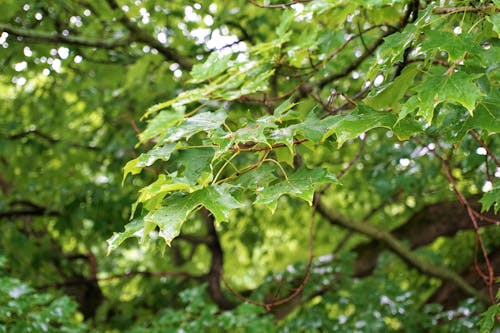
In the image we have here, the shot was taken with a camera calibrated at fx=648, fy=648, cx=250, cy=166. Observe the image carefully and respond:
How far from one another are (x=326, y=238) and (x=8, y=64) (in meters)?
3.29

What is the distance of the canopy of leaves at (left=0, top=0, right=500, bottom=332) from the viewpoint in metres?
1.61

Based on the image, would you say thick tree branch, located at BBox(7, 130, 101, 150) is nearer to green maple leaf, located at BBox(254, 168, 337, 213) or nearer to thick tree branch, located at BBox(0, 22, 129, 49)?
thick tree branch, located at BBox(0, 22, 129, 49)

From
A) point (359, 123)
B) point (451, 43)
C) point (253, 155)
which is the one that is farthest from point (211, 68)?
point (253, 155)

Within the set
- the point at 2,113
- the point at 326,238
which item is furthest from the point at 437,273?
the point at 2,113

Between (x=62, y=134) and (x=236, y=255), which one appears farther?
(x=236, y=255)

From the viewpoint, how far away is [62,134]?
15.6ft

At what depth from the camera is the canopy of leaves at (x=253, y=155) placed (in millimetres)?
1610

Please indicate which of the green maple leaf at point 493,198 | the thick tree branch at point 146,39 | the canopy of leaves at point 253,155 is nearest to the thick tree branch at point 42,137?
the canopy of leaves at point 253,155

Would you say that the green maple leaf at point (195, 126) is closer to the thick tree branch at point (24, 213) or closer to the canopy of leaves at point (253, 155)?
the canopy of leaves at point (253, 155)

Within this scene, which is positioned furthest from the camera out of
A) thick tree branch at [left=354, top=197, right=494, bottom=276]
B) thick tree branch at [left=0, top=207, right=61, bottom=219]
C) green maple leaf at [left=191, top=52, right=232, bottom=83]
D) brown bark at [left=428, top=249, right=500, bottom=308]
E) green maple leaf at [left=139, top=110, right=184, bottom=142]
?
brown bark at [left=428, top=249, right=500, bottom=308]

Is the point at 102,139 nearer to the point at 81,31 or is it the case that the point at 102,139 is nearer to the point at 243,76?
the point at 81,31

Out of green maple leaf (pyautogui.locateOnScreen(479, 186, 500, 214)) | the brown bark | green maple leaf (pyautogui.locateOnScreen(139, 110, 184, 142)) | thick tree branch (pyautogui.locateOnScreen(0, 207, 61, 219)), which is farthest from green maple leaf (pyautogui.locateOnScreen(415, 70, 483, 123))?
thick tree branch (pyautogui.locateOnScreen(0, 207, 61, 219))

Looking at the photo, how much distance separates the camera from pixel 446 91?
1431 millimetres

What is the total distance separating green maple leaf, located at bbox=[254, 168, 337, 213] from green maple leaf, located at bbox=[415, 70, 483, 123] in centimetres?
28
